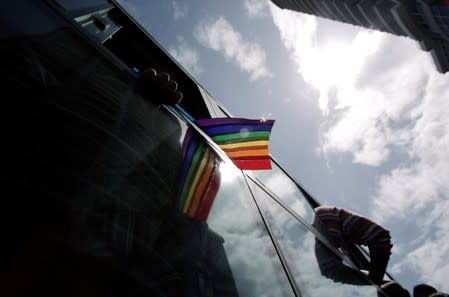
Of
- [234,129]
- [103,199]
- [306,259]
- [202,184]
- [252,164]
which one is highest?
[234,129]

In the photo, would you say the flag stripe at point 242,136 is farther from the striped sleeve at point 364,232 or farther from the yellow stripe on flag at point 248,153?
the striped sleeve at point 364,232

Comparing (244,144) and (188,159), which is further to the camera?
(244,144)

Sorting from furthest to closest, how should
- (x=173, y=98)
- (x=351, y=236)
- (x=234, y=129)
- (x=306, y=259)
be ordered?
(x=351, y=236) < (x=234, y=129) < (x=306, y=259) < (x=173, y=98)

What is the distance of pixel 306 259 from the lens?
351cm

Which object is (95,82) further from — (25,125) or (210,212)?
(210,212)


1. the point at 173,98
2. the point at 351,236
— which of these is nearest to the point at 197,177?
the point at 173,98

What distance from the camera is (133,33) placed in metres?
5.80

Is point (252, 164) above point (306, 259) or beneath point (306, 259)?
above

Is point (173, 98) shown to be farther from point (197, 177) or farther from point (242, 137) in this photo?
point (242, 137)

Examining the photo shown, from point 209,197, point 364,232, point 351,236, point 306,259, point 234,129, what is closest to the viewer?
point 209,197

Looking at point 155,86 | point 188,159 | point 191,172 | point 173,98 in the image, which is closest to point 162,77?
point 155,86

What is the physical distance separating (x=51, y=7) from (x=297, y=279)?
11.3 ft

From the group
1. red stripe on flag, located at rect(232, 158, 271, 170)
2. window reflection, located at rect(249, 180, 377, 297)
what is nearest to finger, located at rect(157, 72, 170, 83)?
red stripe on flag, located at rect(232, 158, 271, 170)

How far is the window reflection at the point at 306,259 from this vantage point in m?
2.96
